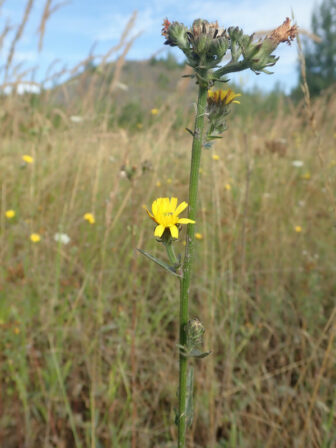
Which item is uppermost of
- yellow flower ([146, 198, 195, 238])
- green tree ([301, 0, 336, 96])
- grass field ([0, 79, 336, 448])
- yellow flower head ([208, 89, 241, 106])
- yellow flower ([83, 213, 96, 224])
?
green tree ([301, 0, 336, 96])

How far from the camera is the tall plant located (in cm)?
67

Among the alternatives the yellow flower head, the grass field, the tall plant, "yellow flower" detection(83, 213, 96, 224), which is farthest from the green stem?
"yellow flower" detection(83, 213, 96, 224)

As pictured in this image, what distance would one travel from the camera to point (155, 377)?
159 centimetres

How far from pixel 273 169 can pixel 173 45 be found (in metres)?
2.94

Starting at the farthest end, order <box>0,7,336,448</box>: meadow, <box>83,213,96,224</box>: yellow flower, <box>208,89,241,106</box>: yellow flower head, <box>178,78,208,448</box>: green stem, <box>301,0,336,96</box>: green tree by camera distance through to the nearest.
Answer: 1. <box>301,0,336,96</box>: green tree
2. <box>83,213,96,224</box>: yellow flower
3. <box>0,7,336,448</box>: meadow
4. <box>208,89,241,106</box>: yellow flower head
5. <box>178,78,208,448</box>: green stem

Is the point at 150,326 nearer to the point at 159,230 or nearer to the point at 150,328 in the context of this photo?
the point at 150,328

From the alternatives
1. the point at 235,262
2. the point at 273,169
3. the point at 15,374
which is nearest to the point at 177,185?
the point at 235,262

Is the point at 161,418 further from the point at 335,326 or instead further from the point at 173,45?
the point at 173,45

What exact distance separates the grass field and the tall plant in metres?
0.54

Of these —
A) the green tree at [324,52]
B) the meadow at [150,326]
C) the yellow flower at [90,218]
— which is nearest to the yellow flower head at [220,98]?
the meadow at [150,326]

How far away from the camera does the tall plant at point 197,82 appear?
67 centimetres

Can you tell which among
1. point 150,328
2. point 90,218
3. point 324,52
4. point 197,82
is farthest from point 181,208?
point 324,52

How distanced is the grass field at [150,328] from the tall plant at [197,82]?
1.78ft

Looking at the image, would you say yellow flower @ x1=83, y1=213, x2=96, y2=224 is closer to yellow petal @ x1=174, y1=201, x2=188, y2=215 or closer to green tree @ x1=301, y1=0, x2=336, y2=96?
yellow petal @ x1=174, y1=201, x2=188, y2=215
